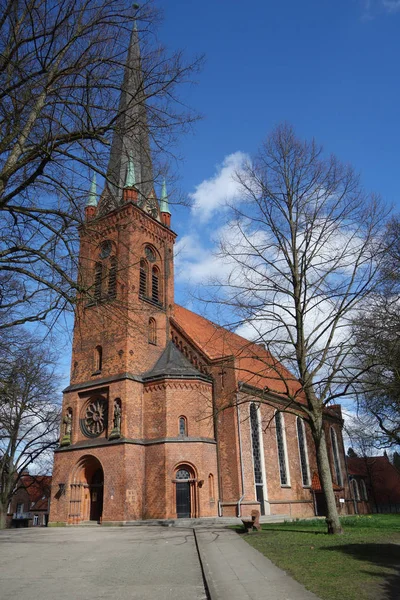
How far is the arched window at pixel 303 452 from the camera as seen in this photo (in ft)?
101

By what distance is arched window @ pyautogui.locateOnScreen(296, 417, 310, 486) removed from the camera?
30.7 m

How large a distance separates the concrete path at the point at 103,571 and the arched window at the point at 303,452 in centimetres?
1950

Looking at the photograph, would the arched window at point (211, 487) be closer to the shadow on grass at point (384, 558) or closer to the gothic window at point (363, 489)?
the shadow on grass at point (384, 558)

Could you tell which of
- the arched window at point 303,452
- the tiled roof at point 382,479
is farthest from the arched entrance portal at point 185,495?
the tiled roof at point 382,479

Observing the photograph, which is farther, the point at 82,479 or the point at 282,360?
the point at 82,479

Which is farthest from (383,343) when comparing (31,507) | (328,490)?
(31,507)

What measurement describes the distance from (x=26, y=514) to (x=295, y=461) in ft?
122

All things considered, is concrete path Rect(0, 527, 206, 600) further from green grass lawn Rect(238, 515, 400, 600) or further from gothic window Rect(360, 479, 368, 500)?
gothic window Rect(360, 479, 368, 500)

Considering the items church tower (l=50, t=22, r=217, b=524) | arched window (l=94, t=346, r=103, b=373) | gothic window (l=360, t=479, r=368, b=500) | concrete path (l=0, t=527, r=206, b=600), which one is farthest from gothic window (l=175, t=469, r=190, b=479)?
gothic window (l=360, t=479, r=368, b=500)

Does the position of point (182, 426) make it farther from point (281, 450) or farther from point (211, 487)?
point (281, 450)

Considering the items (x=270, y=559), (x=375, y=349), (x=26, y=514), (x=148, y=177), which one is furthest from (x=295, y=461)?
(x=26, y=514)

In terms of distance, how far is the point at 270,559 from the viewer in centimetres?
904

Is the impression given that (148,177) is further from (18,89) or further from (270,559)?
(270,559)

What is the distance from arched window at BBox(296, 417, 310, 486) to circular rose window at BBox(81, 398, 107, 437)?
1427 centimetres
